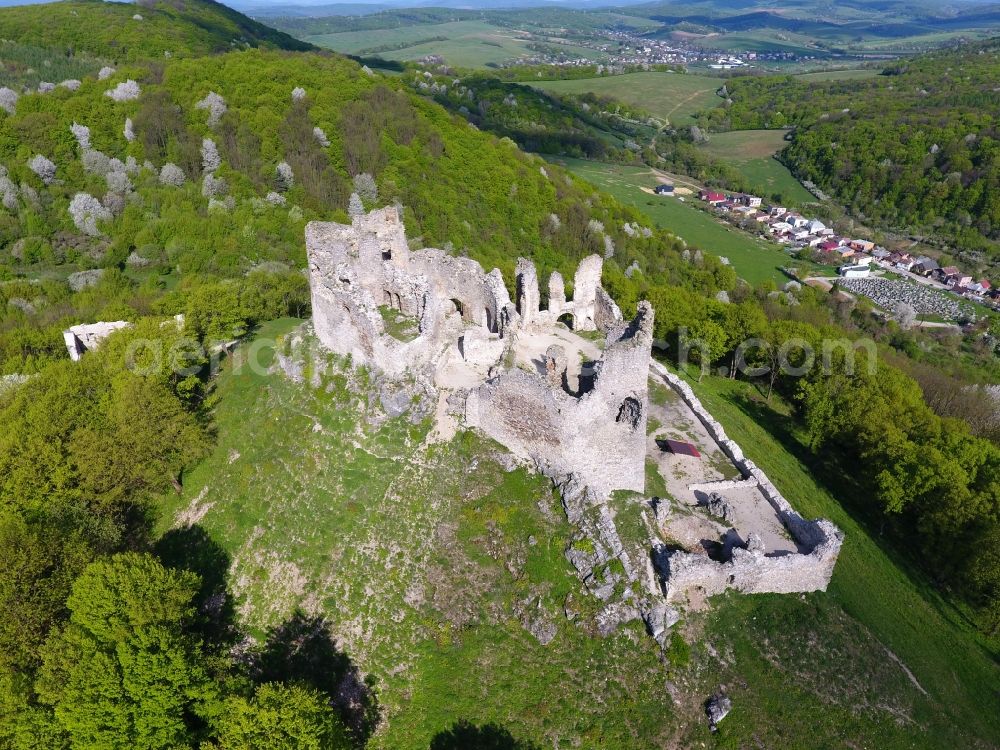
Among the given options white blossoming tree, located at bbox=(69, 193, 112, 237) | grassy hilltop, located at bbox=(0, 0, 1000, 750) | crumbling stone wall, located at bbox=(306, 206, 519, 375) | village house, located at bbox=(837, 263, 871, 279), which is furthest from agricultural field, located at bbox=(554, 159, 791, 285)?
white blossoming tree, located at bbox=(69, 193, 112, 237)

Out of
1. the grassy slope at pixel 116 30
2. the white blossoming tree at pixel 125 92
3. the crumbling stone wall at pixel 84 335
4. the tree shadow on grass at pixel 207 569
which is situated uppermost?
the grassy slope at pixel 116 30

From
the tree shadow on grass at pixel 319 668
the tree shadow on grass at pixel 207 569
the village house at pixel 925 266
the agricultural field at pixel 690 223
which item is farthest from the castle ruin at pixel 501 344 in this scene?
the village house at pixel 925 266

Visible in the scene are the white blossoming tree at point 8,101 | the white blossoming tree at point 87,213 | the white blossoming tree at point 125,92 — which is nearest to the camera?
the white blossoming tree at point 87,213

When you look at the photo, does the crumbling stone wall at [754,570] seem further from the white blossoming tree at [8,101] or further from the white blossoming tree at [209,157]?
the white blossoming tree at [8,101]

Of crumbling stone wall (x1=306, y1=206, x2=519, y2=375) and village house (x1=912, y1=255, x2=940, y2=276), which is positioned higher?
crumbling stone wall (x1=306, y1=206, x2=519, y2=375)

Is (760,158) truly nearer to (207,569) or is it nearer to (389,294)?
(389,294)

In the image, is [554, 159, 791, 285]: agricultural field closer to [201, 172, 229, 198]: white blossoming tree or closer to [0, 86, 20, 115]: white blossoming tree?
[201, 172, 229, 198]: white blossoming tree
